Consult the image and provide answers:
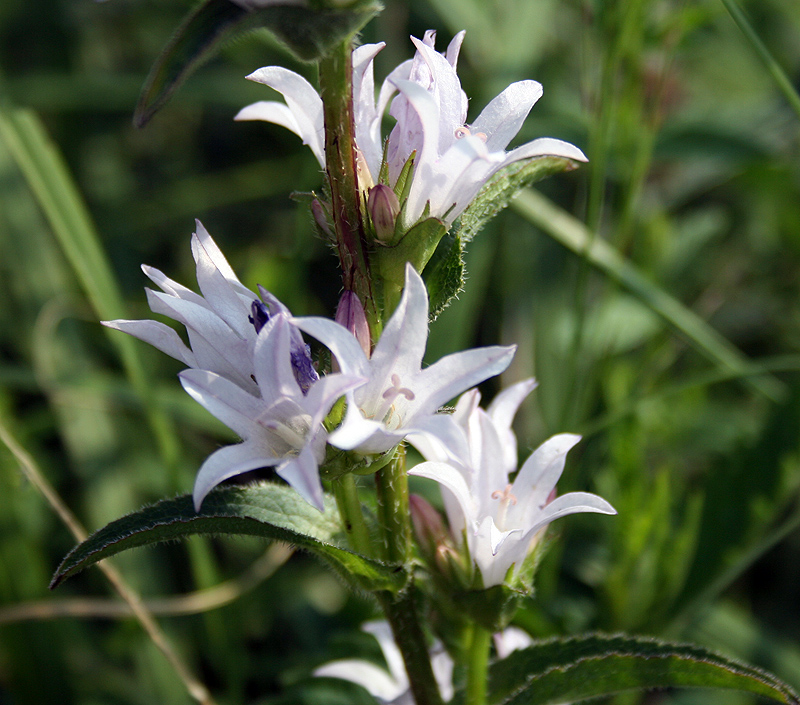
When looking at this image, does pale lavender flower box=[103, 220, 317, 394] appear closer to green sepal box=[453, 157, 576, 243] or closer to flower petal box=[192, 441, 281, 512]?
flower petal box=[192, 441, 281, 512]

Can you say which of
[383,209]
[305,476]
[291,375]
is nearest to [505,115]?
[383,209]

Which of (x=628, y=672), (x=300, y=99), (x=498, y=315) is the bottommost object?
(x=628, y=672)

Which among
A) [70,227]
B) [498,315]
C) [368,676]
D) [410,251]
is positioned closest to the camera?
[410,251]

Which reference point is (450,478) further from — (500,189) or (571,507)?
(500,189)

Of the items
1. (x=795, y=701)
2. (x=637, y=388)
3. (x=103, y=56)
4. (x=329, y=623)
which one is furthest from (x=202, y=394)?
(x=103, y=56)

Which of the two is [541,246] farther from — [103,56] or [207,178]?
[103,56]

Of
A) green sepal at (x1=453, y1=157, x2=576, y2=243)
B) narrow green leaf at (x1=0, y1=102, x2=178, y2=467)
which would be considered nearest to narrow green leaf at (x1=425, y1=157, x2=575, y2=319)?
green sepal at (x1=453, y1=157, x2=576, y2=243)
